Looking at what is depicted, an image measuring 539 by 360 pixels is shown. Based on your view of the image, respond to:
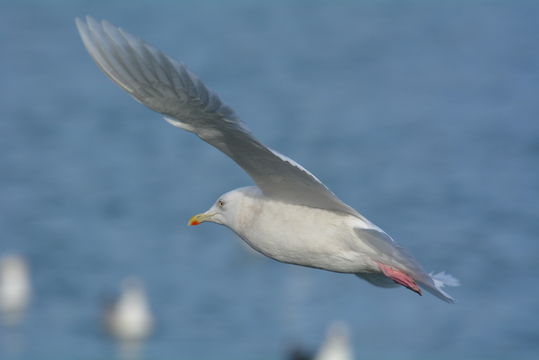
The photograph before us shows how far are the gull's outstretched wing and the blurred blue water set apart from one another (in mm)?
6870

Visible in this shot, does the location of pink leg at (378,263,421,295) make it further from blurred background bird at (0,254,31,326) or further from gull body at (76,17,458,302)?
blurred background bird at (0,254,31,326)

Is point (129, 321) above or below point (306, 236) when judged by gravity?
above

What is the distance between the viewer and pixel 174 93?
16.6 ft

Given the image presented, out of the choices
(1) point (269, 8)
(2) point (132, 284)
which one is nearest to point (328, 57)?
(1) point (269, 8)

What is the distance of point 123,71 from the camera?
5.05 m

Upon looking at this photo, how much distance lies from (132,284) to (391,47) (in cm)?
1495

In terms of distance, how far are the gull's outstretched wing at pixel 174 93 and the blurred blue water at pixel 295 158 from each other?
6870mm

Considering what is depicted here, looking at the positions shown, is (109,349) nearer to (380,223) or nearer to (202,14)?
(380,223)

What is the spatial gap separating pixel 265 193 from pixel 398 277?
749mm

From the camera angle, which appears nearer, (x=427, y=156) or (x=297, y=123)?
(x=427, y=156)

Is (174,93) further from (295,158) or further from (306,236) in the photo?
(295,158)

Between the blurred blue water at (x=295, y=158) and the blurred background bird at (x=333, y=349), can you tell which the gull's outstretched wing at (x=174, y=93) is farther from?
the blurred blue water at (x=295, y=158)

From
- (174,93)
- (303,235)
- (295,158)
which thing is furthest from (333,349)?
(295,158)

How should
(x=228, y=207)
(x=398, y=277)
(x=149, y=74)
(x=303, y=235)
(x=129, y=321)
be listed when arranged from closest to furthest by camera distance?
(x=149, y=74)
(x=398, y=277)
(x=303, y=235)
(x=228, y=207)
(x=129, y=321)
